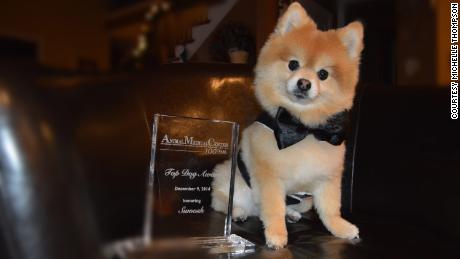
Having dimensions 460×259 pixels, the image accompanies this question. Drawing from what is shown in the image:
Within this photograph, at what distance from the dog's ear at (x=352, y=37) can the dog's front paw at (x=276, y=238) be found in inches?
18.3

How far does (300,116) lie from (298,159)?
125 mm

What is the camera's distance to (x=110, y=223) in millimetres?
373

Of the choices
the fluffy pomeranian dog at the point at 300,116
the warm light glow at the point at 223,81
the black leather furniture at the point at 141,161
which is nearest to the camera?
the black leather furniture at the point at 141,161

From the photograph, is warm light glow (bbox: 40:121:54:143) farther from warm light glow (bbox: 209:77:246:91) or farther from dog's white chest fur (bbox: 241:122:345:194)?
warm light glow (bbox: 209:77:246:91)

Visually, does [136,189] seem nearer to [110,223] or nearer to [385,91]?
[110,223]

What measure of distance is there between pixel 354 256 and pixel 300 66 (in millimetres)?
433

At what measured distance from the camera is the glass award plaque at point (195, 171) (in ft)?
2.74

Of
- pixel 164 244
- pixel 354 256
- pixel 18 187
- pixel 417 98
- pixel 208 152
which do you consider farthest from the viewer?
pixel 417 98

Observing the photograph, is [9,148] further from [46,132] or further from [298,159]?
[298,159]

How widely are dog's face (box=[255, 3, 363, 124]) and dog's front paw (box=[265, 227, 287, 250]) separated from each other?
281 mm

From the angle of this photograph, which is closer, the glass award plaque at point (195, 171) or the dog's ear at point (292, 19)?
the glass award plaque at point (195, 171)

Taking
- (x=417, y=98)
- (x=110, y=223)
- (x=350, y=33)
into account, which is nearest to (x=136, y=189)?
(x=110, y=223)

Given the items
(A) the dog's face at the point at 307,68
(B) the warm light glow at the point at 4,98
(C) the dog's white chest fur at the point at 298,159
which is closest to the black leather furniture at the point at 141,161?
(B) the warm light glow at the point at 4,98

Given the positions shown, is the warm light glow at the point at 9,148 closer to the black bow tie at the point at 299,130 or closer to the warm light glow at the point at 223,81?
the black bow tie at the point at 299,130
